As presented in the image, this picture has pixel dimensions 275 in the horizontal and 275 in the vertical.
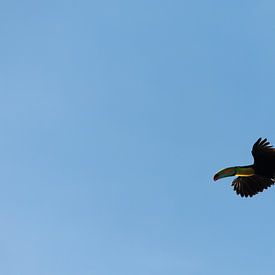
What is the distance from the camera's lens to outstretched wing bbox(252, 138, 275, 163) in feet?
124

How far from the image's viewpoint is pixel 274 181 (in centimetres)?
3925

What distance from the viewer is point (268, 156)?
37969mm

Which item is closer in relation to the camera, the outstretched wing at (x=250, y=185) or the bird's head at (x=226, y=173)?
the bird's head at (x=226, y=173)

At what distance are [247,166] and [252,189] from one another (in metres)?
1.39

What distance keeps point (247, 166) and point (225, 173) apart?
0.99 metres

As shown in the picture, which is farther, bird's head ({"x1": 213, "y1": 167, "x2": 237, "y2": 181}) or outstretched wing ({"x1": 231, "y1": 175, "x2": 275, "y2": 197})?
outstretched wing ({"x1": 231, "y1": 175, "x2": 275, "y2": 197})

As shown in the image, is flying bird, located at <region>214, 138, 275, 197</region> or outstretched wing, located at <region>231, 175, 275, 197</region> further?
outstretched wing, located at <region>231, 175, 275, 197</region>

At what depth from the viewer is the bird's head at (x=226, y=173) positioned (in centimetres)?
3900

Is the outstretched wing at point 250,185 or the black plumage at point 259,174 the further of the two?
the outstretched wing at point 250,185

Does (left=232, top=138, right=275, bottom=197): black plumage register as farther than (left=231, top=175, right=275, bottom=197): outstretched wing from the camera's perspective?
No

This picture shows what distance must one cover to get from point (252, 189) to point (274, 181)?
3.99 ft

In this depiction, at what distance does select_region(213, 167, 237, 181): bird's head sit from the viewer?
39.0 metres

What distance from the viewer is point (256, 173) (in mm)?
39156

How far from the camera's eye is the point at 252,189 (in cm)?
4003
